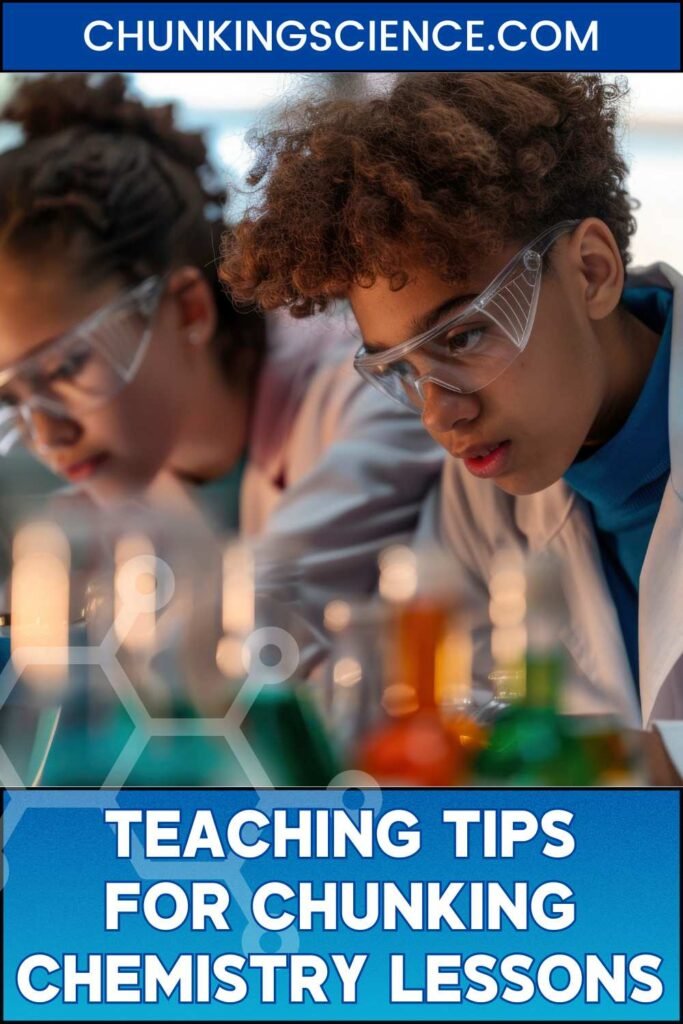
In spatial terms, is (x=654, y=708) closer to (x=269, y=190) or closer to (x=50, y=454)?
(x=269, y=190)

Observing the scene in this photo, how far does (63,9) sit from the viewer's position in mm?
1414

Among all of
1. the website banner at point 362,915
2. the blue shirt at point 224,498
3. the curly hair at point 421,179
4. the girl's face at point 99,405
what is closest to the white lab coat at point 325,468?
the blue shirt at point 224,498

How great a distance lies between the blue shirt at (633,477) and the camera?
54.4 inches

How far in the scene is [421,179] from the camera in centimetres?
123

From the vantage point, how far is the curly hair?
1229 millimetres

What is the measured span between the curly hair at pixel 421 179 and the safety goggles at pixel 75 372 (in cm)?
41

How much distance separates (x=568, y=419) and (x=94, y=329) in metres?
0.75

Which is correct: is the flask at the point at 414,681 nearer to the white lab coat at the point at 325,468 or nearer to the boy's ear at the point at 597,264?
the white lab coat at the point at 325,468

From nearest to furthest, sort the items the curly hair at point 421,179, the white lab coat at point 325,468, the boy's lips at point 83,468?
1. the curly hair at point 421,179
2. the white lab coat at point 325,468
3. the boy's lips at point 83,468

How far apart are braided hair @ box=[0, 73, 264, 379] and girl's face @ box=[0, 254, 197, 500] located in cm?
4

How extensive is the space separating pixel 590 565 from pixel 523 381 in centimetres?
32

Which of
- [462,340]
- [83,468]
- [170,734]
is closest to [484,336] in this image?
[462,340]

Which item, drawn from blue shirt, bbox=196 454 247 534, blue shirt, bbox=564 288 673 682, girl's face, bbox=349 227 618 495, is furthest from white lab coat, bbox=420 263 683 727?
blue shirt, bbox=196 454 247 534

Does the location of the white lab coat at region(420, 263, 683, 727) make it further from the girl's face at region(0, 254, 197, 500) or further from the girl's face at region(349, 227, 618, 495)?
the girl's face at region(0, 254, 197, 500)
